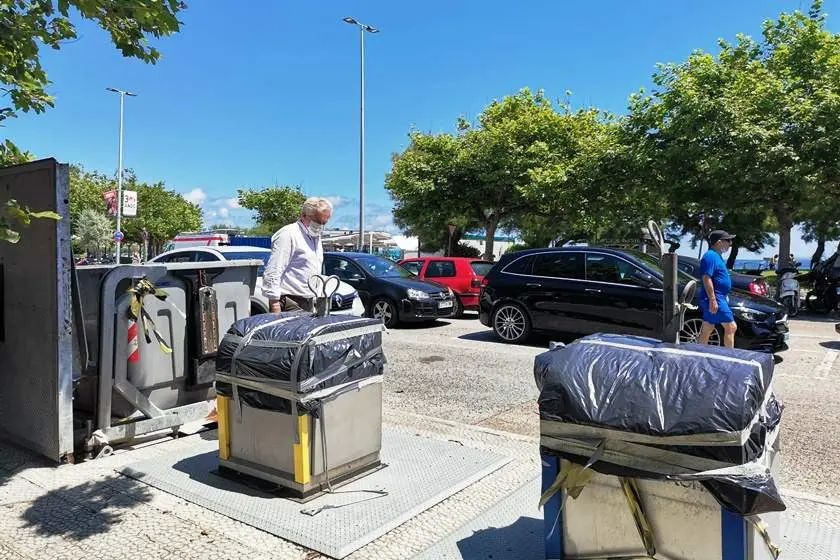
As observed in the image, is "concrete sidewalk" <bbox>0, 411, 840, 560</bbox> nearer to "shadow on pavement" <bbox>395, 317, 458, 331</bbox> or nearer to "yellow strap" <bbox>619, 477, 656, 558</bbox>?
"yellow strap" <bbox>619, 477, 656, 558</bbox>

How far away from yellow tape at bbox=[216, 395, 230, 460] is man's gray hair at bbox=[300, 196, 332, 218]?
199cm

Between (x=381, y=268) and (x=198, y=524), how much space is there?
31.9 feet

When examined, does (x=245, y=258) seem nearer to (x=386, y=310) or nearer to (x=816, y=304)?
(x=386, y=310)

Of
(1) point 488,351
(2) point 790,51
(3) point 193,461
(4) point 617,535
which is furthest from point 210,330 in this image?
(2) point 790,51

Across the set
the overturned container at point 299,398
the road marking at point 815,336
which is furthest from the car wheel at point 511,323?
the overturned container at point 299,398

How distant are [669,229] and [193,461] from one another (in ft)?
151

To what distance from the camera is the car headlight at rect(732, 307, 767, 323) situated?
8.24 metres

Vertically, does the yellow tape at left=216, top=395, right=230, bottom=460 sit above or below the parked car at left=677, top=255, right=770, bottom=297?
below

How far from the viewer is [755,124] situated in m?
16.2

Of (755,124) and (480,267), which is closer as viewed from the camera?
(480,267)

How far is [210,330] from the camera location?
4.75m

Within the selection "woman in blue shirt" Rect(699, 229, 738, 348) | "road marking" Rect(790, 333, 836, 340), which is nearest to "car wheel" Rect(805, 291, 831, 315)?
"road marking" Rect(790, 333, 836, 340)

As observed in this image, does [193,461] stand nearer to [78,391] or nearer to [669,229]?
[78,391]

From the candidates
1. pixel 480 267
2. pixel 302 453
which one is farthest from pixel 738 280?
pixel 302 453
